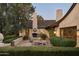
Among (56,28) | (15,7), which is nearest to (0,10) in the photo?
(15,7)

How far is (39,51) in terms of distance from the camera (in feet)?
33.6

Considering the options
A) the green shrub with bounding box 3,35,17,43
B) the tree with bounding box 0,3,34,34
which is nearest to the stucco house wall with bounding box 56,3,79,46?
the tree with bounding box 0,3,34,34

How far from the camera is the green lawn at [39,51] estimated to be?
403 inches

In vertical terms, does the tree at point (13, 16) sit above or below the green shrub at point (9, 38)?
above

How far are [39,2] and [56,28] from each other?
0.47 m

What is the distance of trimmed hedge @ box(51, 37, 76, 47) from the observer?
33.6 feet

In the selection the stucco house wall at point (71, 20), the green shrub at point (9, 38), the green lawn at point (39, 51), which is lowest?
the green lawn at point (39, 51)

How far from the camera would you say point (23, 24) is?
10.3m

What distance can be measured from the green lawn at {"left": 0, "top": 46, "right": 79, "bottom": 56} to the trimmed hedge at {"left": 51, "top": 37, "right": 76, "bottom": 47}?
60mm

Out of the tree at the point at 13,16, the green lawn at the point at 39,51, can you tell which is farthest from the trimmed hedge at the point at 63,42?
the tree at the point at 13,16

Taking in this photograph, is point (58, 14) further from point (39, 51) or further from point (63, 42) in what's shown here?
point (39, 51)

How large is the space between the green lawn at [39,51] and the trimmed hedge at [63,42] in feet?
0.20

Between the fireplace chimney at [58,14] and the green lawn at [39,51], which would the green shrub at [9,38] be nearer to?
the green lawn at [39,51]

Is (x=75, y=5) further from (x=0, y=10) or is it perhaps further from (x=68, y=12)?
(x=0, y=10)
